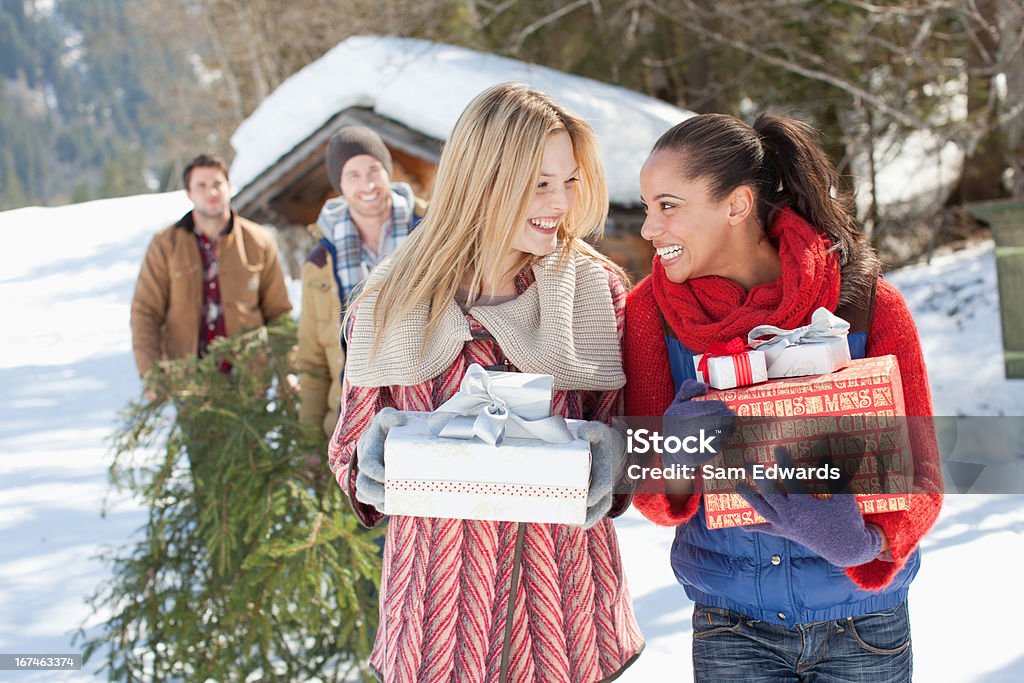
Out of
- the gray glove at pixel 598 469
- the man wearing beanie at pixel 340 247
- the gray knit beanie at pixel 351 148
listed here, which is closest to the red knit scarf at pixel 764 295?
the gray glove at pixel 598 469

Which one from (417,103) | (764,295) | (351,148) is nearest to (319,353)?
(351,148)

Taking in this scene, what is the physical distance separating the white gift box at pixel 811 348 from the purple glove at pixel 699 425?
13 cm

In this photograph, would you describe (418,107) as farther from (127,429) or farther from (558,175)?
(558,175)

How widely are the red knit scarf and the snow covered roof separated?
6.29 metres

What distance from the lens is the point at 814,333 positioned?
175cm

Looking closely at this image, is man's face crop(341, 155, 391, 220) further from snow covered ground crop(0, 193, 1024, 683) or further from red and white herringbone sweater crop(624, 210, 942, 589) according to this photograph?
red and white herringbone sweater crop(624, 210, 942, 589)

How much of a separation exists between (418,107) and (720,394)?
726 centimetres

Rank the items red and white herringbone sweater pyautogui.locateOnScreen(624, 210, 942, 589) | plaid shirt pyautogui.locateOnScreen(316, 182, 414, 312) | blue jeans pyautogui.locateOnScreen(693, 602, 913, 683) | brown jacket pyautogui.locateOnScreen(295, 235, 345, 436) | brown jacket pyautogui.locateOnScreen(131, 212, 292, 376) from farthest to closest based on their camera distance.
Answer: brown jacket pyautogui.locateOnScreen(131, 212, 292, 376) < plaid shirt pyautogui.locateOnScreen(316, 182, 414, 312) < brown jacket pyautogui.locateOnScreen(295, 235, 345, 436) < blue jeans pyautogui.locateOnScreen(693, 602, 913, 683) < red and white herringbone sweater pyautogui.locateOnScreen(624, 210, 942, 589)

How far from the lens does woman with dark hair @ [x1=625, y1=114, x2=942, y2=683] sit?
1.87 m

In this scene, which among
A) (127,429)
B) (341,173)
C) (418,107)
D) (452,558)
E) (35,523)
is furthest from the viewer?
(418,107)

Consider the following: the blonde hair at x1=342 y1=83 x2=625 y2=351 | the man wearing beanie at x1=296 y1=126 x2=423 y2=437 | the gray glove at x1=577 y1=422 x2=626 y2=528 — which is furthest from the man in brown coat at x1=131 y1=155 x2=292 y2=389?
the gray glove at x1=577 y1=422 x2=626 y2=528

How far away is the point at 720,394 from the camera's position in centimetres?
170

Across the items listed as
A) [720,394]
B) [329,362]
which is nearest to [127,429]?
[329,362]

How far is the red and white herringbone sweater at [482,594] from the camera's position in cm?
201
